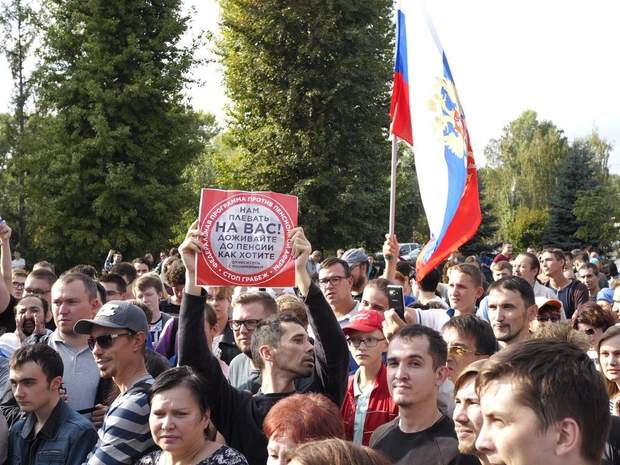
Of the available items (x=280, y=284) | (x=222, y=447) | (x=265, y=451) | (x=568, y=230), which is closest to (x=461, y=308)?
(x=280, y=284)

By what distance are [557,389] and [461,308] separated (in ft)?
16.0

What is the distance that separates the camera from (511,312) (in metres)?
5.89

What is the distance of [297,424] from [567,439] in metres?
1.43

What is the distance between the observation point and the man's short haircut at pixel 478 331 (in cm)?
488

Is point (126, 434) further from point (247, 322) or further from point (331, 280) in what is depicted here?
point (331, 280)

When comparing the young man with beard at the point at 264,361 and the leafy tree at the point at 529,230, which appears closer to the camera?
the young man with beard at the point at 264,361

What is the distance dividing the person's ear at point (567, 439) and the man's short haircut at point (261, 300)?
3362 millimetres

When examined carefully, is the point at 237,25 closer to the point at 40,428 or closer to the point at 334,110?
the point at 334,110

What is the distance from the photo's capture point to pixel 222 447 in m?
3.78

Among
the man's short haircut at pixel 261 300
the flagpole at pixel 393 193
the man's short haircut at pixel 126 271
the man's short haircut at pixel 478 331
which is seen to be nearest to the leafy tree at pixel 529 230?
the man's short haircut at pixel 126 271

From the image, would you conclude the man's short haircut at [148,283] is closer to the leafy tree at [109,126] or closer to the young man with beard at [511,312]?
the young man with beard at [511,312]

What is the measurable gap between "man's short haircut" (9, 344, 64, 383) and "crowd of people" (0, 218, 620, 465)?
12mm

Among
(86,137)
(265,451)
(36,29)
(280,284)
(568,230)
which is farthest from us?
(568,230)

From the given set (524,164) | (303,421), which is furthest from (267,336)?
(524,164)
